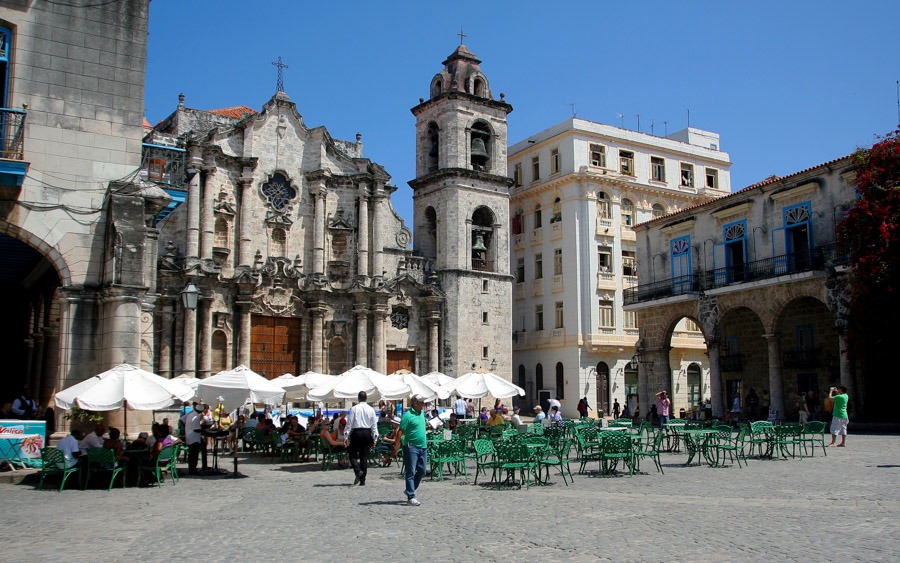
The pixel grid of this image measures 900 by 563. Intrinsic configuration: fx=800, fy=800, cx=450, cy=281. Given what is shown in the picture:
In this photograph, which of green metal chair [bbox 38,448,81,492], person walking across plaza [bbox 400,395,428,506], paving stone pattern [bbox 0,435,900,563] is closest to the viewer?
paving stone pattern [bbox 0,435,900,563]

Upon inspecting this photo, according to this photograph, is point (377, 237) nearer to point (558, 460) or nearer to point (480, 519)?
point (558, 460)

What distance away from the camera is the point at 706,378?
44.9 m

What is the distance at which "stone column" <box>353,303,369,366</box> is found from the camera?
3597cm

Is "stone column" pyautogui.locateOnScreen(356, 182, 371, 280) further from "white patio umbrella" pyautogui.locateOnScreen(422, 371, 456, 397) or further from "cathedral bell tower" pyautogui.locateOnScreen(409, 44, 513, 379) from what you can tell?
"white patio umbrella" pyautogui.locateOnScreen(422, 371, 456, 397)

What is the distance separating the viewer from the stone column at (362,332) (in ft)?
118

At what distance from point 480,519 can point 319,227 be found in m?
26.9

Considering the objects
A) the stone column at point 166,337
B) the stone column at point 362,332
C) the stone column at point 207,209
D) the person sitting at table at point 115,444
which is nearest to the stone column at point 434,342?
the stone column at point 362,332

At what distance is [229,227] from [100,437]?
20897mm

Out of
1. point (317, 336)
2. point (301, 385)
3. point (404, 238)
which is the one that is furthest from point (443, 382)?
point (404, 238)

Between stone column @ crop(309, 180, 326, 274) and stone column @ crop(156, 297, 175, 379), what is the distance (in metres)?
6.71

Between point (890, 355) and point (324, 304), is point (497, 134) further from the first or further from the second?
point (890, 355)

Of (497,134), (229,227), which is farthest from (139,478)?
(497,134)

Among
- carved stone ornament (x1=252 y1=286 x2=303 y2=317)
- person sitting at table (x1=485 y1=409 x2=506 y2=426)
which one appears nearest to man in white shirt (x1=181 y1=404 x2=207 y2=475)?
person sitting at table (x1=485 y1=409 x2=506 y2=426)

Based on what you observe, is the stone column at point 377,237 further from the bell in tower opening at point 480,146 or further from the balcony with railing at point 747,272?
the balcony with railing at point 747,272
